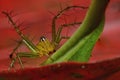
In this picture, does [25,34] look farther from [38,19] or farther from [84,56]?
[84,56]

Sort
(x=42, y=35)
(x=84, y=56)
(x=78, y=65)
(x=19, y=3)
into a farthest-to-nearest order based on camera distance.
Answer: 1. (x=19, y=3)
2. (x=42, y=35)
3. (x=84, y=56)
4. (x=78, y=65)

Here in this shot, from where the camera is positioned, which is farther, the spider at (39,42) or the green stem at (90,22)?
the spider at (39,42)

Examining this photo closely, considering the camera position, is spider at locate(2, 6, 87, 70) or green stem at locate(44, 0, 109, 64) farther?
spider at locate(2, 6, 87, 70)

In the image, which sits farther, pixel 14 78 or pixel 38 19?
pixel 38 19

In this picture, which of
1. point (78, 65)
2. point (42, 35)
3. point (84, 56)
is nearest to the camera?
point (78, 65)

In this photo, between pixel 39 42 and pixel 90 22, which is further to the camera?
pixel 39 42

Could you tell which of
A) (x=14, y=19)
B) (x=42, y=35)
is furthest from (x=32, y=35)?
(x=14, y=19)
